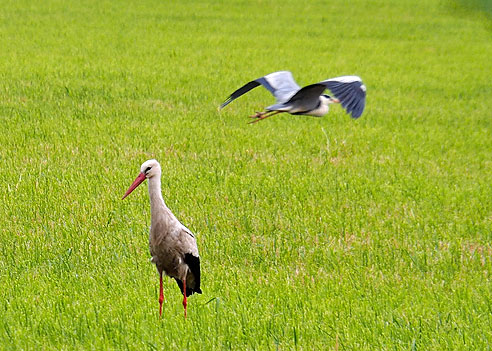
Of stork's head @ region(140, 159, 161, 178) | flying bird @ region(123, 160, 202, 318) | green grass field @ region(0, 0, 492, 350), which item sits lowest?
green grass field @ region(0, 0, 492, 350)

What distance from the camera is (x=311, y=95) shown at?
6395 mm

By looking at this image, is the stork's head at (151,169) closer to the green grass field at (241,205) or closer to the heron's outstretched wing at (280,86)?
the green grass field at (241,205)

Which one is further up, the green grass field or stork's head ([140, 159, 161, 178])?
stork's head ([140, 159, 161, 178])

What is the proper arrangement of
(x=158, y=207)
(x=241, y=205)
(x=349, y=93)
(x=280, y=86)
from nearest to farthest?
1. (x=158, y=207)
2. (x=349, y=93)
3. (x=280, y=86)
4. (x=241, y=205)

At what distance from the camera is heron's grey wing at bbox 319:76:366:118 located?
563 centimetres

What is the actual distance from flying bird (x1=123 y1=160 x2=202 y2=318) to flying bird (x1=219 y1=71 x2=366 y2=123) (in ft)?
6.33

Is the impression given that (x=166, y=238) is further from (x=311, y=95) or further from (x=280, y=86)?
(x=280, y=86)

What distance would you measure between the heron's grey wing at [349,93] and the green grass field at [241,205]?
1.26m

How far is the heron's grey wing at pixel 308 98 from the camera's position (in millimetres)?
6262

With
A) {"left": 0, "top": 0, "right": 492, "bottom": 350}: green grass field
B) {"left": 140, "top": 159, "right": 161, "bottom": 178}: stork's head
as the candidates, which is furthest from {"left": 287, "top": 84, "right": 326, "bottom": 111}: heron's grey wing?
{"left": 140, "top": 159, "right": 161, "bottom": 178}: stork's head

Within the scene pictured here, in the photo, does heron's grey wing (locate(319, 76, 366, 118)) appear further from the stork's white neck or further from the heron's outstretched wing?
the stork's white neck

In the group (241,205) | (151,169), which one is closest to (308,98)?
(241,205)

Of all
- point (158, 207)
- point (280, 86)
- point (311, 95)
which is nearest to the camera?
point (158, 207)

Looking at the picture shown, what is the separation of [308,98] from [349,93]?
2.30 ft
